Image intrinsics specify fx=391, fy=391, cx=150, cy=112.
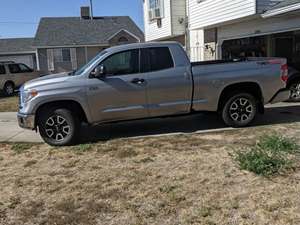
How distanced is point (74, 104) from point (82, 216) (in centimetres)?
371

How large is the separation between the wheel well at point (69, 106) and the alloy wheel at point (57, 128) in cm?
22

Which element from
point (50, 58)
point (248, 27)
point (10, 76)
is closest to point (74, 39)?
point (50, 58)

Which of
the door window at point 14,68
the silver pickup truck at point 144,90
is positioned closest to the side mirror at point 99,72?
the silver pickup truck at point 144,90

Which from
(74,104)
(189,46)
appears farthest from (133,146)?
(189,46)

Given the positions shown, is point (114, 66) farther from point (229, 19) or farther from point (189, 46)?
point (189, 46)

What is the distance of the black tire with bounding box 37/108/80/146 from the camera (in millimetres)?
7688

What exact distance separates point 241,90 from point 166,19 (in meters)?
13.0

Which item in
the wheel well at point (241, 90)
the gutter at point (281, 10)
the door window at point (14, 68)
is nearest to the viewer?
the wheel well at point (241, 90)

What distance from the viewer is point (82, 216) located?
175 inches

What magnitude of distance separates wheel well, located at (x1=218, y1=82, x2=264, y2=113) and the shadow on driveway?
63 centimetres

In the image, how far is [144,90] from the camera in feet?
26.1

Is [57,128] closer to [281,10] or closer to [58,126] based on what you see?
[58,126]

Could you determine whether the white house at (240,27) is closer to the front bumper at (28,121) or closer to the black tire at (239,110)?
the black tire at (239,110)

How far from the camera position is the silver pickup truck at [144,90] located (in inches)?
303
